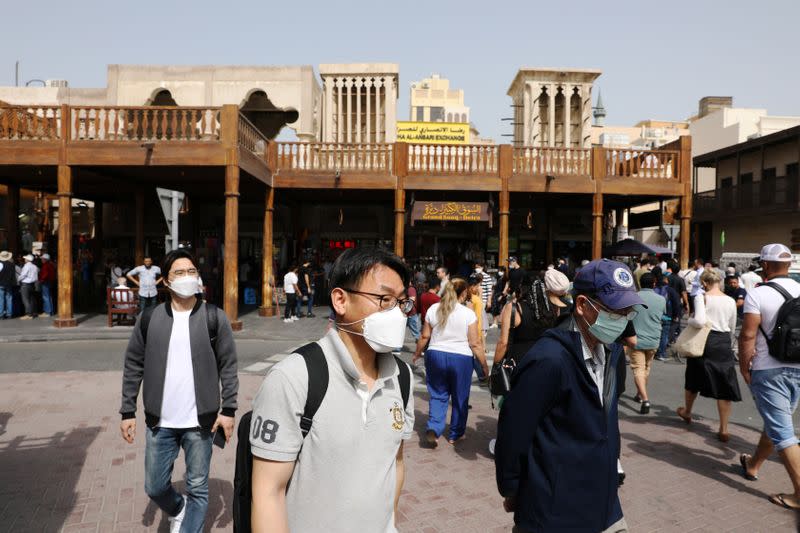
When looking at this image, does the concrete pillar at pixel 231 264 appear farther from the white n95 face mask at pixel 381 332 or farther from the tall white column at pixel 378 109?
the white n95 face mask at pixel 381 332

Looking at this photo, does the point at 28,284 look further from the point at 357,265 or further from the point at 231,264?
the point at 357,265

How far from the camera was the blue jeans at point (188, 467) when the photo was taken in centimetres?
338

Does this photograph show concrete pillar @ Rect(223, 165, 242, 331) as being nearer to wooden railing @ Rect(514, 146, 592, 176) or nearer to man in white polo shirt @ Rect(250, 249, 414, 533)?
wooden railing @ Rect(514, 146, 592, 176)

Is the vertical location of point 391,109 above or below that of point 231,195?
above

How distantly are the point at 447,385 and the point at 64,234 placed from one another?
11.9 meters

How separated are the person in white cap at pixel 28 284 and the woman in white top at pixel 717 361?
1571cm

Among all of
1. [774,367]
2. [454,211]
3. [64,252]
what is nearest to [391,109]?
[454,211]

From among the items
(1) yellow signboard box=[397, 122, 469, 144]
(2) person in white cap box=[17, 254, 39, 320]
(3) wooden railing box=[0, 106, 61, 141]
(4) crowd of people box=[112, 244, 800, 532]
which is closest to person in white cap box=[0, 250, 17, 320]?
(2) person in white cap box=[17, 254, 39, 320]

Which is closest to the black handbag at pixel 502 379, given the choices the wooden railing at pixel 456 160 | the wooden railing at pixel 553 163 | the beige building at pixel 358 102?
the wooden railing at pixel 456 160

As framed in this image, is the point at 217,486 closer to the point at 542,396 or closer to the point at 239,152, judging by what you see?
the point at 542,396

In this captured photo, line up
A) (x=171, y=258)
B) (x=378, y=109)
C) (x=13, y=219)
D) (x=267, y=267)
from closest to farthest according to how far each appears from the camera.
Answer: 1. (x=171, y=258)
2. (x=267, y=267)
3. (x=13, y=219)
4. (x=378, y=109)

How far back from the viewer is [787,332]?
432cm

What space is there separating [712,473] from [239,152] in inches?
456

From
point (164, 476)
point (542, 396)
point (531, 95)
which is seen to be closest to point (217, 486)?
point (164, 476)
